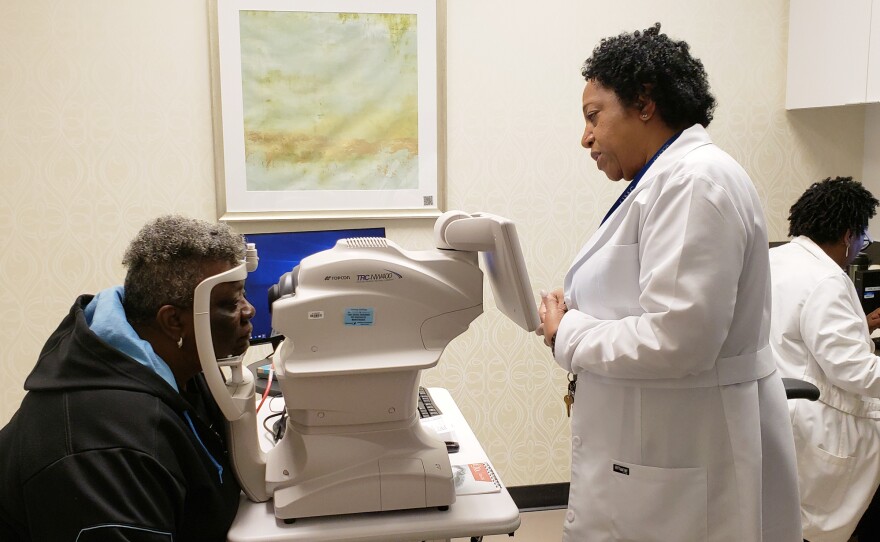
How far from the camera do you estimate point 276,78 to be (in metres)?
2.59

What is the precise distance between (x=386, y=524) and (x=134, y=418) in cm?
46

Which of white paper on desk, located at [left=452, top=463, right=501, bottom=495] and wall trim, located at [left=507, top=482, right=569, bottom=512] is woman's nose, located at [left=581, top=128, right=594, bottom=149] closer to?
white paper on desk, located at [left=452, top=463, right=501, bottom=495]

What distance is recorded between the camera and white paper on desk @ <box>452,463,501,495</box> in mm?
1385

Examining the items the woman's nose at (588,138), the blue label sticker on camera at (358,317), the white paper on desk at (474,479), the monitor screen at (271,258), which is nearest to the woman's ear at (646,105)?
the woman's nose at (588,138)

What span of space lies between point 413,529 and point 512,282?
47 centimetres

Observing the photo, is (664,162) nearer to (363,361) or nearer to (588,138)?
(588,138)

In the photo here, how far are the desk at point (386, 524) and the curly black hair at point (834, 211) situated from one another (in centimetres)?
147

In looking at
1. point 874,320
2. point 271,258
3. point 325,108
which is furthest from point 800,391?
point 325,108

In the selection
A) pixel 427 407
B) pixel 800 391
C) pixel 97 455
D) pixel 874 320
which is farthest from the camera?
pixel 874 320

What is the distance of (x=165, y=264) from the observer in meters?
1.21

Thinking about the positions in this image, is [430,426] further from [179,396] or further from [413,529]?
[179,396]

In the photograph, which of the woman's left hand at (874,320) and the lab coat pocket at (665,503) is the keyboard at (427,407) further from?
the woman's left hand at (874,320)

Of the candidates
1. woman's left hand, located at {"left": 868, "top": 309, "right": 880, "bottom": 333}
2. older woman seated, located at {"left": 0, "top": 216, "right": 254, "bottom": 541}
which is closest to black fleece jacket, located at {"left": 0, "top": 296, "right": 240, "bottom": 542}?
older woman seated, located at {"left": 0, "top": 216, "right": 254, "bottom": 541}

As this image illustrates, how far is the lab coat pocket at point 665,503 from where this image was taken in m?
1.34
